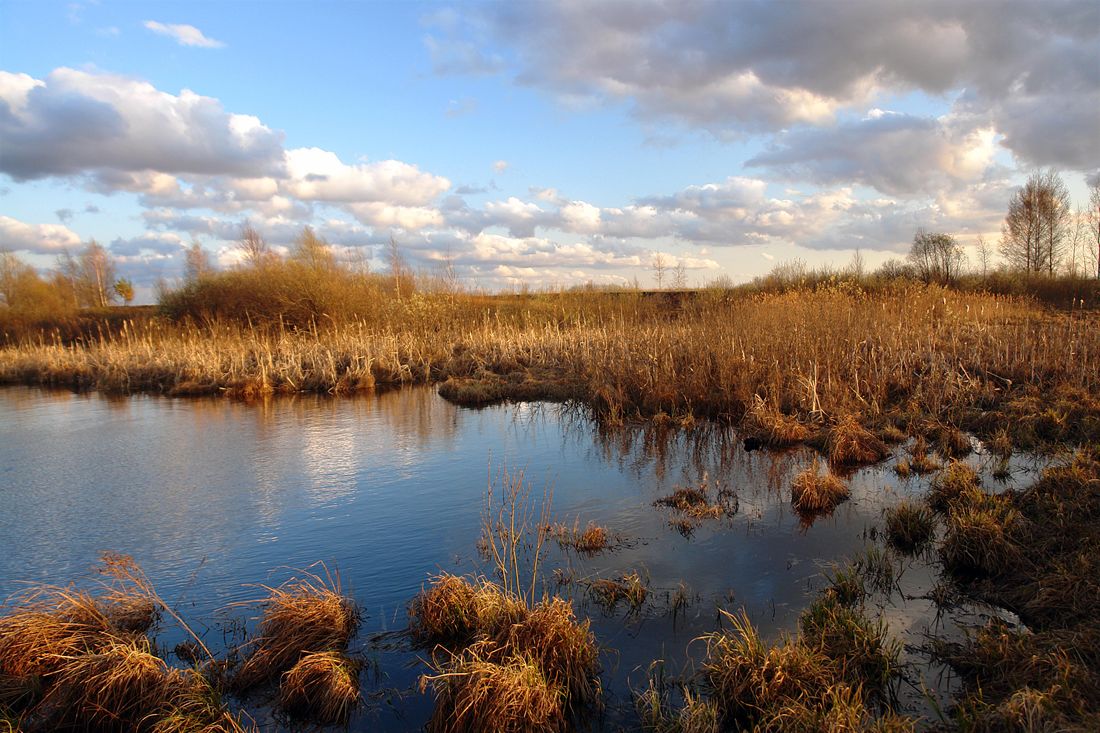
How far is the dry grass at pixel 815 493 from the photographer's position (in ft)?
22.2

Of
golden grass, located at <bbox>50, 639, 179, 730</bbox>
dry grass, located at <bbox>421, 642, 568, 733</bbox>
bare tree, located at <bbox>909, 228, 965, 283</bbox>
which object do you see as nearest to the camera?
dry grass, located at <bbox>421, 642, 568, 733</bbox>

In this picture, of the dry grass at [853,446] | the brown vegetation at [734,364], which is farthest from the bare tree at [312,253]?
the dry grass at [853,446]

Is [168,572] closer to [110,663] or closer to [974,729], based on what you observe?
[110,663]

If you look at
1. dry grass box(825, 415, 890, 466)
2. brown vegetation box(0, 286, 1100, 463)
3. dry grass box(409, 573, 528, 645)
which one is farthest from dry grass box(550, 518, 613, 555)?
brown vegetation box(0, 286, 1100, 463)

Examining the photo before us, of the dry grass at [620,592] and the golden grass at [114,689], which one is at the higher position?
the golden grass at [114,689]

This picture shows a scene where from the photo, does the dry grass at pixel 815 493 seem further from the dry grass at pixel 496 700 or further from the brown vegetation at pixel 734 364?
the dry grass at pixel 496 700

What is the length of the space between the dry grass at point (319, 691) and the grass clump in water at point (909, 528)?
4.64 m

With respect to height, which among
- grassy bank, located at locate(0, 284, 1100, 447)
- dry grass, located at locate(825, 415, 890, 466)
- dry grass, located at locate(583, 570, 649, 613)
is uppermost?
grassy bank, located at locate(0, 284, 1100, 447)

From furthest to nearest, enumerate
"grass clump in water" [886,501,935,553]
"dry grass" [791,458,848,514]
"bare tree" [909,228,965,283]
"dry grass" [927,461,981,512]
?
"bare tree" [909,228,965,283], "dry grass" [791,458,848,514], "dry grass" [927,461,981,512], "grass clump in water" [886,501,935,553]

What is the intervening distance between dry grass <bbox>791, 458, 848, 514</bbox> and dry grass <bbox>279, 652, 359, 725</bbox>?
4.85 metres

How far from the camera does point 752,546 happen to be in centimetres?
588

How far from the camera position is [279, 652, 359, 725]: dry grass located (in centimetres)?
371

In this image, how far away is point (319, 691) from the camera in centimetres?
378

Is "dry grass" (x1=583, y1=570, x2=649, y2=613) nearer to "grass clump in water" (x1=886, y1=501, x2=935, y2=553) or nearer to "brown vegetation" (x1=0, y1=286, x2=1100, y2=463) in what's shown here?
"grass clump in water" (x1=886, y1=501, x2=935, y2=553)
